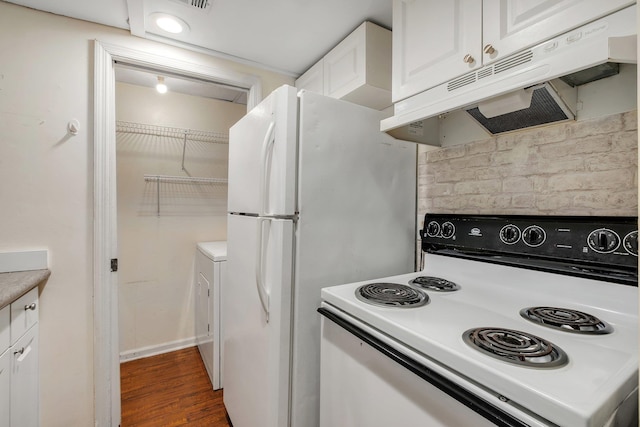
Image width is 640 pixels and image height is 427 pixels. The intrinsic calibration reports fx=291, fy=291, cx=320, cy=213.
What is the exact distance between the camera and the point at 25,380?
4.49 feet

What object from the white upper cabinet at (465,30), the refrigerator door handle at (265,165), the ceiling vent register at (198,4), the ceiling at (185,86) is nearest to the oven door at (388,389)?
the refrigerator door handle at (265,165)

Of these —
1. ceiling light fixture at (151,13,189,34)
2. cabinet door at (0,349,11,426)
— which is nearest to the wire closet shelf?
ceiling light fixture at (151,13,189,34)

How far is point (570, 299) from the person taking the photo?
1020mm

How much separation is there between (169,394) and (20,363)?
1006mm

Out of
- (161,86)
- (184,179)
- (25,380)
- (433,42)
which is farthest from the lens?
(184,179)

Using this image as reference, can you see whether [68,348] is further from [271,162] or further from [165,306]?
[271,162]

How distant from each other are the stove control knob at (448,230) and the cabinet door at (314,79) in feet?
3.99

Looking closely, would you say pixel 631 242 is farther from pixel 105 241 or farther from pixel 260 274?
pixel 105 241

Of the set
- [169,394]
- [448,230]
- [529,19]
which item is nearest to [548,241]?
[448,230]

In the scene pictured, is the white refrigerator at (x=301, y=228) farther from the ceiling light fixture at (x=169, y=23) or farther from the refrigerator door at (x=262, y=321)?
the ceiling light fixture at (x=169, y=23)

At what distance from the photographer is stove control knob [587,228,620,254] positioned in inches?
36.9

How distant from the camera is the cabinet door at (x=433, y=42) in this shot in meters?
1.00

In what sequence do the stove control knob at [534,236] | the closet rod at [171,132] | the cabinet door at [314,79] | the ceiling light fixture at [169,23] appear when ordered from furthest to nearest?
the closet rod at [171,132]
the cabinet door at [314,79]
the ceiling light fixture at [169,23]
the stove control knob at [534,236]

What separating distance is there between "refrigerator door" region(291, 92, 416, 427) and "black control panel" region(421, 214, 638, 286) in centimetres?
25
